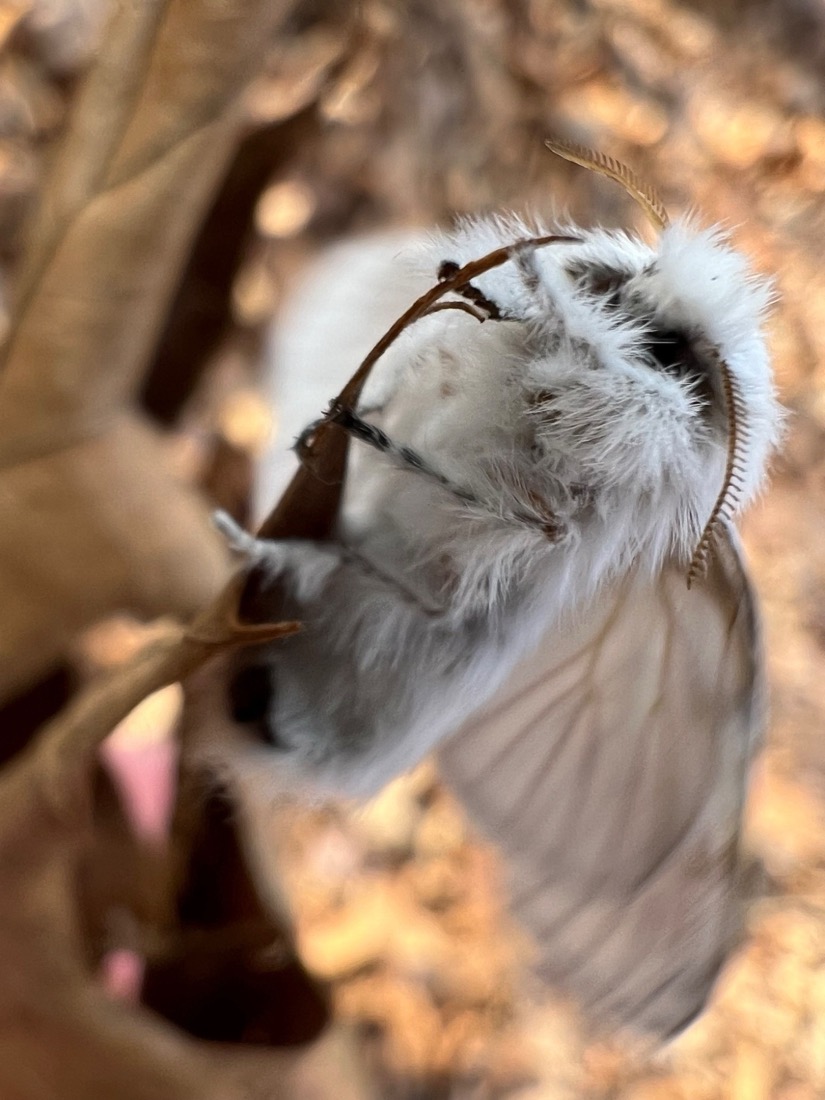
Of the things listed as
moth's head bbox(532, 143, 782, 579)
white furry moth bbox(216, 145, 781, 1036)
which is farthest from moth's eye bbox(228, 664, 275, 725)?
moth's head bbox(532, 143, 782, 579)

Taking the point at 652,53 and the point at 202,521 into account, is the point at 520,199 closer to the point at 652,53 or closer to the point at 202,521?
the point at 652,53

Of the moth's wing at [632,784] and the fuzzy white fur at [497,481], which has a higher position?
the fuzzy white fur at [497,481]

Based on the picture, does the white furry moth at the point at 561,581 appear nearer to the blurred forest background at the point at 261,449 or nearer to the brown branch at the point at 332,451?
the brown branch at the point at 332,451

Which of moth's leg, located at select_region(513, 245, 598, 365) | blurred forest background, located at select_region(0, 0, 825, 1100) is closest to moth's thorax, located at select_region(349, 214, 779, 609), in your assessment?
moth's leg, located at select_region(513, 245, 598, 365)

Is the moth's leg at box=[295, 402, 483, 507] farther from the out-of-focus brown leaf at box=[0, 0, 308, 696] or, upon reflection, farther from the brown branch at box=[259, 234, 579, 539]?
the out-of-focus brown leaf at box=[0, 0, 308, 696]

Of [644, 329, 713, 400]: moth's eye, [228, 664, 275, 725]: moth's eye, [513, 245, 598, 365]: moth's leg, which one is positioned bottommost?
[228, 664, 275, 725]: moth's eye

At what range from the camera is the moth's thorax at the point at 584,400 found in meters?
0.41

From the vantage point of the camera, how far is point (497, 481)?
446 mm

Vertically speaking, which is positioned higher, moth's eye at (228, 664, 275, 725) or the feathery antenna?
the feathery antenna

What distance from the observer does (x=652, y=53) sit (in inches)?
30.5

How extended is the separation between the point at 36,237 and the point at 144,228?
81 mm

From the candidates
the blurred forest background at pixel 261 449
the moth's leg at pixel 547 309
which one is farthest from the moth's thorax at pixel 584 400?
the blurred forest background at pixel 261 449

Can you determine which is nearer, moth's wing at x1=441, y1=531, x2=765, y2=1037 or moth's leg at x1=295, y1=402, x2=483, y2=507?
moth's leg at x1=295, y1=402, x2=483, y2=507

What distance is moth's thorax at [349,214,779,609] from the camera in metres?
0.41
